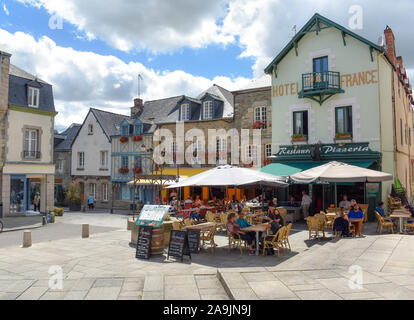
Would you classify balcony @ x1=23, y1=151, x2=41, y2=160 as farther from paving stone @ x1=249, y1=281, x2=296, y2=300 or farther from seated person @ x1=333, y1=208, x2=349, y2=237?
paving stone @ x1=249, y1=281, x2=296, y2=300

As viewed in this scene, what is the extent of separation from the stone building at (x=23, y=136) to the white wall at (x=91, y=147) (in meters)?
7.89

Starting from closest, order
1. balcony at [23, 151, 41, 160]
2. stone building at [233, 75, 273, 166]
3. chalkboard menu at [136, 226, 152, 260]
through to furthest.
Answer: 1. chalkboard menu at [136, 226, 152, 260]
2. stone building at [233, 75, 273, 166]
3. balcony at [23, 151, 41, 160]

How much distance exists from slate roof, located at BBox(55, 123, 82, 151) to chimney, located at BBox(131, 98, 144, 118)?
6110 mm

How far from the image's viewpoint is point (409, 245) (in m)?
9.20

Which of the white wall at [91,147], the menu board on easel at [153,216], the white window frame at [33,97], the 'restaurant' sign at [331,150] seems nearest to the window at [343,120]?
the 'restaurant' sign at [331,150]

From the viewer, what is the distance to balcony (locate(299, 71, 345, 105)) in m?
17.2

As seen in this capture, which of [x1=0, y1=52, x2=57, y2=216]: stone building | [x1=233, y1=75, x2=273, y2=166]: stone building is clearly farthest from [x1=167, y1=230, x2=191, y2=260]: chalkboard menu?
[x1=0, y1=52, x2=57, y2=216]: stone building

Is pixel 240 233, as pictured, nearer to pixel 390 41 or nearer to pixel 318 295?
pixel 318 295

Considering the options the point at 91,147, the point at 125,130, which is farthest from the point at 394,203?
the point at 91,147

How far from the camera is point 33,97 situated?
2248 cm

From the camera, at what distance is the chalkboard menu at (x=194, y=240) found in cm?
949

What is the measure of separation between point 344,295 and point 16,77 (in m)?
23.0

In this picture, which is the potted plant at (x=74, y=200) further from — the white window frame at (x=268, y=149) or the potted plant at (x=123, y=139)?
the white window frame at (x=268, y=149)

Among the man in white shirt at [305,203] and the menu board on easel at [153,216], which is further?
the man in white shirt at [305,203]
